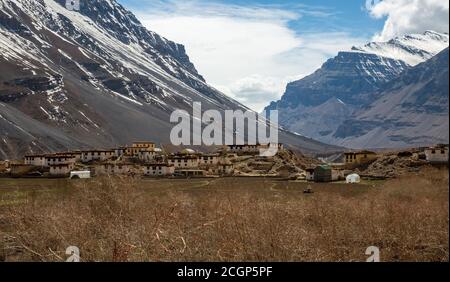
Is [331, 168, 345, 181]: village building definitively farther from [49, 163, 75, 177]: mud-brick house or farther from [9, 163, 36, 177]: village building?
[9, 163, 36, 177]: village building

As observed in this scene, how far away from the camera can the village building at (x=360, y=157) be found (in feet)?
345

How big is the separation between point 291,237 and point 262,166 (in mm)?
91050

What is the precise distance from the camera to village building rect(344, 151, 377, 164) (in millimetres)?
105175

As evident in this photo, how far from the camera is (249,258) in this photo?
1466 centimetres

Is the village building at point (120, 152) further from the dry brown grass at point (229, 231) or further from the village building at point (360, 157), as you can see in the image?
the dry brown grass at point (229, 231)

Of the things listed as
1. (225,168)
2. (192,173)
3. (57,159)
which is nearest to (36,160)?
(57,159)

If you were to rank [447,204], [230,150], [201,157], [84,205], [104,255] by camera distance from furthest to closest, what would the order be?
[230,150] < [201,157] < [84,205] < [104,255] < [447,204]

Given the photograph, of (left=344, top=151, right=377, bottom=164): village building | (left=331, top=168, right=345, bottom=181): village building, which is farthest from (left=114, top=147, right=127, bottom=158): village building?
(left=331, top=168, right=345, bottom=181): village building

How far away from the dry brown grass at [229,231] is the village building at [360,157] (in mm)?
68167

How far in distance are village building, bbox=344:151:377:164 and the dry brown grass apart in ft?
224

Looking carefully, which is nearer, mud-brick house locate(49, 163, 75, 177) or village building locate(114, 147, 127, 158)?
mud-brick house locate(49, 163, 75, 177)

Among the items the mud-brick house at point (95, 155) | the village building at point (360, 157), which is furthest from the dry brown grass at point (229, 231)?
the mud-brick house at point (95, 155)

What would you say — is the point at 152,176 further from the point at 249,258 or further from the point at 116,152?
the point at 249,258
